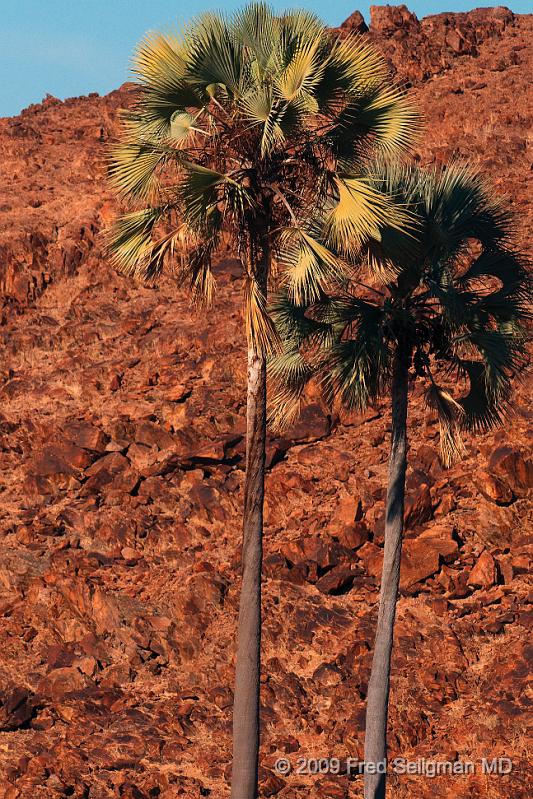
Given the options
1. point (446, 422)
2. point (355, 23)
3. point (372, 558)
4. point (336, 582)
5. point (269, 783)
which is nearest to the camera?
point (446, 422)

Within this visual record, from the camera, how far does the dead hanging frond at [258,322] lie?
12.0 meters

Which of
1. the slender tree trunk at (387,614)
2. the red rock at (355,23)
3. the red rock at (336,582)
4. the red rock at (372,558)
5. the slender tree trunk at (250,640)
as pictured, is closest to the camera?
the slender tree trunk at (250,640)

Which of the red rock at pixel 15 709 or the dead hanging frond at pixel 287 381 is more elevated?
the dead hanging frond at pixel 287 381

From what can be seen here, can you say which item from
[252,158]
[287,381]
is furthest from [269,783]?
[252,158]

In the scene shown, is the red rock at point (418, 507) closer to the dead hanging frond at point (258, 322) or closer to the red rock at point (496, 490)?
the red rock at point (496, 490)

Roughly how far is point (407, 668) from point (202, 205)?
1007 cm

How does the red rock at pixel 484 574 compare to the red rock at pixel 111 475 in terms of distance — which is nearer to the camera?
the red rock at pixel 484 574

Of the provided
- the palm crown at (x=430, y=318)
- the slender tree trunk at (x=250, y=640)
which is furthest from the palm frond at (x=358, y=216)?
the slender tree trunk at (x=250, y=640)

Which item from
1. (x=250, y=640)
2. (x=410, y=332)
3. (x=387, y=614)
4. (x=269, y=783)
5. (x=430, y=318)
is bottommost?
(x=269, y=783)

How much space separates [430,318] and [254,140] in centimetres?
320

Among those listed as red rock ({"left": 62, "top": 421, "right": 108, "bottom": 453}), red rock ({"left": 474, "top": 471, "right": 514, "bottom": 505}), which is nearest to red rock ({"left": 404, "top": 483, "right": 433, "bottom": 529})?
red rock ({"left": 474, "top": 471, "right": 514, "bottom": 505})

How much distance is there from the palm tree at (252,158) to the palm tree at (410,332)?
3.86ft

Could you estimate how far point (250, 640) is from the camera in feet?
40.5

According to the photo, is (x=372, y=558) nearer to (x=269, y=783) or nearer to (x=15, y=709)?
(x=269, y=783)
